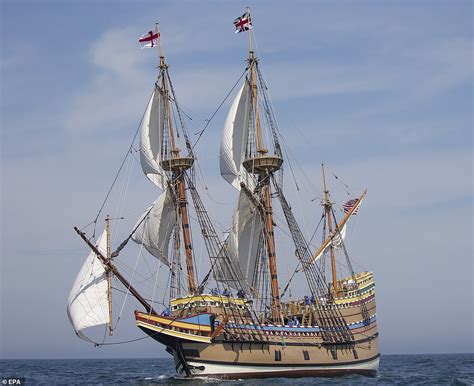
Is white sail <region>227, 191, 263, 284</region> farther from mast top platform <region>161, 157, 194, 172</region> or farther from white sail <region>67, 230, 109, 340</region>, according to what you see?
white sail <region>67, 230, 109, 340</region>

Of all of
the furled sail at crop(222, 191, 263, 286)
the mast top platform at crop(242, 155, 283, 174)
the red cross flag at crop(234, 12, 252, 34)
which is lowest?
the furled sail at crop(222, 191, 263, 286)

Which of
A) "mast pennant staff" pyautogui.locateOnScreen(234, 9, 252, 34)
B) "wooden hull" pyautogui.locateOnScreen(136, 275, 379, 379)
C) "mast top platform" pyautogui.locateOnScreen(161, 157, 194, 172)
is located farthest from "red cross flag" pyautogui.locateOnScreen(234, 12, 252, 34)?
"wooden hull" pyautogui.locateOnScreen(136, 275, 379, 379)

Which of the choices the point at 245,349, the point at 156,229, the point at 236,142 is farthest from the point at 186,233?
the point at 245,349

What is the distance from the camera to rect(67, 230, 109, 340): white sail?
50.9m

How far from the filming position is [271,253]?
60.5 metres

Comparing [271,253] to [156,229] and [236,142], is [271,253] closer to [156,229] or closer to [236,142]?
[156,229]

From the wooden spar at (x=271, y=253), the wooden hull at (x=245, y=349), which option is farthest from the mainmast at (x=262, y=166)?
the wooden hull at (x=245, y=349)

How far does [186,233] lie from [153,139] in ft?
31.7

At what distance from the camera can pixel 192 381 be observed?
47.3 meters

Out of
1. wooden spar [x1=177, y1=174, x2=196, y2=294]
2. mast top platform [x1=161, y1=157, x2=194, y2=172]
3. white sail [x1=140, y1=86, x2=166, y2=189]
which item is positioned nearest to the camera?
wooden spar [x1=177, y1=174, x2=196, y2=294]

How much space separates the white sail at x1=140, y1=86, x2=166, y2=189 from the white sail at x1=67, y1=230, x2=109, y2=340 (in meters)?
12.4

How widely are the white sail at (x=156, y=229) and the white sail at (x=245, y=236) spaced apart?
565 cm

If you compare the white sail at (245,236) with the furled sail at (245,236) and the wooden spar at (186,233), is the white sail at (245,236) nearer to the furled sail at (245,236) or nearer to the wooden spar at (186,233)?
the furled sail at (245,236)

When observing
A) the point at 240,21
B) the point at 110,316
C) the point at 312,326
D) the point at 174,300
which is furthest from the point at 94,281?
the point at 240,21
